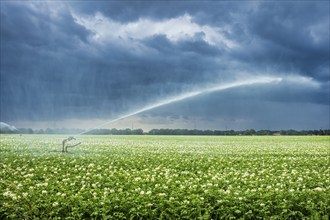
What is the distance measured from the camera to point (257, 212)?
8.38 metres

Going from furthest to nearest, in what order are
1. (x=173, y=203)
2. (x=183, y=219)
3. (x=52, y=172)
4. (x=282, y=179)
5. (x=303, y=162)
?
(x=303, y=162), (x=52, y=172), (x=282, y=179), (x=173, y=203), (x=183, y=219)

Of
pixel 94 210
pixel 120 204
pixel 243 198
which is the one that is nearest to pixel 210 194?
pixel 243 198

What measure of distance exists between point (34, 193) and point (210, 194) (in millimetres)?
4359

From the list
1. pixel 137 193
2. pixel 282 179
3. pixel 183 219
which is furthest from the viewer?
pixel 282 179

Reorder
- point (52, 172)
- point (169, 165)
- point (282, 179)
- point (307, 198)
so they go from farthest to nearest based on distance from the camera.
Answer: point (169, 165) → point (52, 172) → point (282, 179) → point (307, 198)

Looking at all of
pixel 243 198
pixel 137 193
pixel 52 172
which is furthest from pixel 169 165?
pixel 243 198

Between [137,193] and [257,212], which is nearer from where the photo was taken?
[257,212]

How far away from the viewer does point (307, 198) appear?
9.12 m

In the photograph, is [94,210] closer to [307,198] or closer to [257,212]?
[257,212]

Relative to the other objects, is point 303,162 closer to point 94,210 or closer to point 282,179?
point 282,179

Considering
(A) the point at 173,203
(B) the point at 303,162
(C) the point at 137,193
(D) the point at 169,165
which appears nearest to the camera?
(A) the point at 173,203

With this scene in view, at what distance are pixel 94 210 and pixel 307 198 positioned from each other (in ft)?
16.3

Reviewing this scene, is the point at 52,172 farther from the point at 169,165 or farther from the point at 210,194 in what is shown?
the point at 210,194

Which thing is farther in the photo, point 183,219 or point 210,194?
point 210,194
